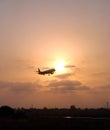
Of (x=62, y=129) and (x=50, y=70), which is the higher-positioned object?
(x=50, y=70)

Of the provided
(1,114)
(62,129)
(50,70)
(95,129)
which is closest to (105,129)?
(95,129)

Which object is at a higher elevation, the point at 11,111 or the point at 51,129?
the point at 11,111

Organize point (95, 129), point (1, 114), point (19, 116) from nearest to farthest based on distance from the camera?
point (95, 129) < point (19, 116) < point (1, 114)

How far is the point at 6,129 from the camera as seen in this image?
209 feet

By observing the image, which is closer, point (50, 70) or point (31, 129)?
point (31, 129)

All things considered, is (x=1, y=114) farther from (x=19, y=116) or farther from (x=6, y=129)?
(x=6, y=129)

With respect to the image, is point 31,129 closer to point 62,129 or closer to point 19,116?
point 62,129

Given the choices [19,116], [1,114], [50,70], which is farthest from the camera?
[50,70]

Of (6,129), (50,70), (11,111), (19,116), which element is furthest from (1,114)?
(6,129)

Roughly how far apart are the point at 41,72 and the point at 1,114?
3450 cm

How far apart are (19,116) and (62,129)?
1593 inches

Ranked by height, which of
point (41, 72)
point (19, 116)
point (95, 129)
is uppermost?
point (41, 72)

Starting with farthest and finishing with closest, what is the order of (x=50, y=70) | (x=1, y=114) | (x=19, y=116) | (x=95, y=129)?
(x=50, y=70) < (x=1, y=114) < (x=19, y=116) < (x=95, y=129)

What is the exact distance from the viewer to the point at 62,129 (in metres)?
61.8
